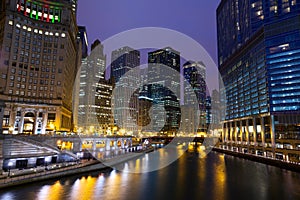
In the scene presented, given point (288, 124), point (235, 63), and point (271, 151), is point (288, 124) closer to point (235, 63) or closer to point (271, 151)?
point (271, 151)

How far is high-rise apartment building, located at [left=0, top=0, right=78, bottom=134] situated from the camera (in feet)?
281

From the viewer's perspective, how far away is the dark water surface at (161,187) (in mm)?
35000

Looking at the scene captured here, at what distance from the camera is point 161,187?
1657 inches

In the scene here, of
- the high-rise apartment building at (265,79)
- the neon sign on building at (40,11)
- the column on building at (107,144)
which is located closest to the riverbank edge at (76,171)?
the column on building at (107,144)

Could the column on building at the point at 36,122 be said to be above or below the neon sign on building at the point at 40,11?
below

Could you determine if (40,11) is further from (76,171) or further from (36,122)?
(76,171)

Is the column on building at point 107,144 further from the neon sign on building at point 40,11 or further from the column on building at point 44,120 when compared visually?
the neon sign on building at point 40,11

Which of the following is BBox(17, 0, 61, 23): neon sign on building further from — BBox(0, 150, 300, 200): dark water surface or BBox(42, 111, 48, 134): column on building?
BBox(0, 150, 300, 200): dark water surface

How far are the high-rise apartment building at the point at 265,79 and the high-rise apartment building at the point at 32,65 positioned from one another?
3483 inches

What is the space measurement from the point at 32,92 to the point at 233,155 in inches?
3763

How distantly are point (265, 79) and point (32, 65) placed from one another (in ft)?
329

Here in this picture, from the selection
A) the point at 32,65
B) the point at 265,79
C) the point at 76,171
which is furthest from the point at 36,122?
the point at 265,79

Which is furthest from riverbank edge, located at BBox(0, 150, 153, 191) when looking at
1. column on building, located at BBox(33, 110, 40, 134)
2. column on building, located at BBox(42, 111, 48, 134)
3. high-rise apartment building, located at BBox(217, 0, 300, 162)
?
high-rise apartment building, located at BBox(217, 0, 300, 162)

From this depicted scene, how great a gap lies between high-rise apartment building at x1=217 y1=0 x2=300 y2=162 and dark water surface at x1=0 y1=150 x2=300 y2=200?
31101 mm
